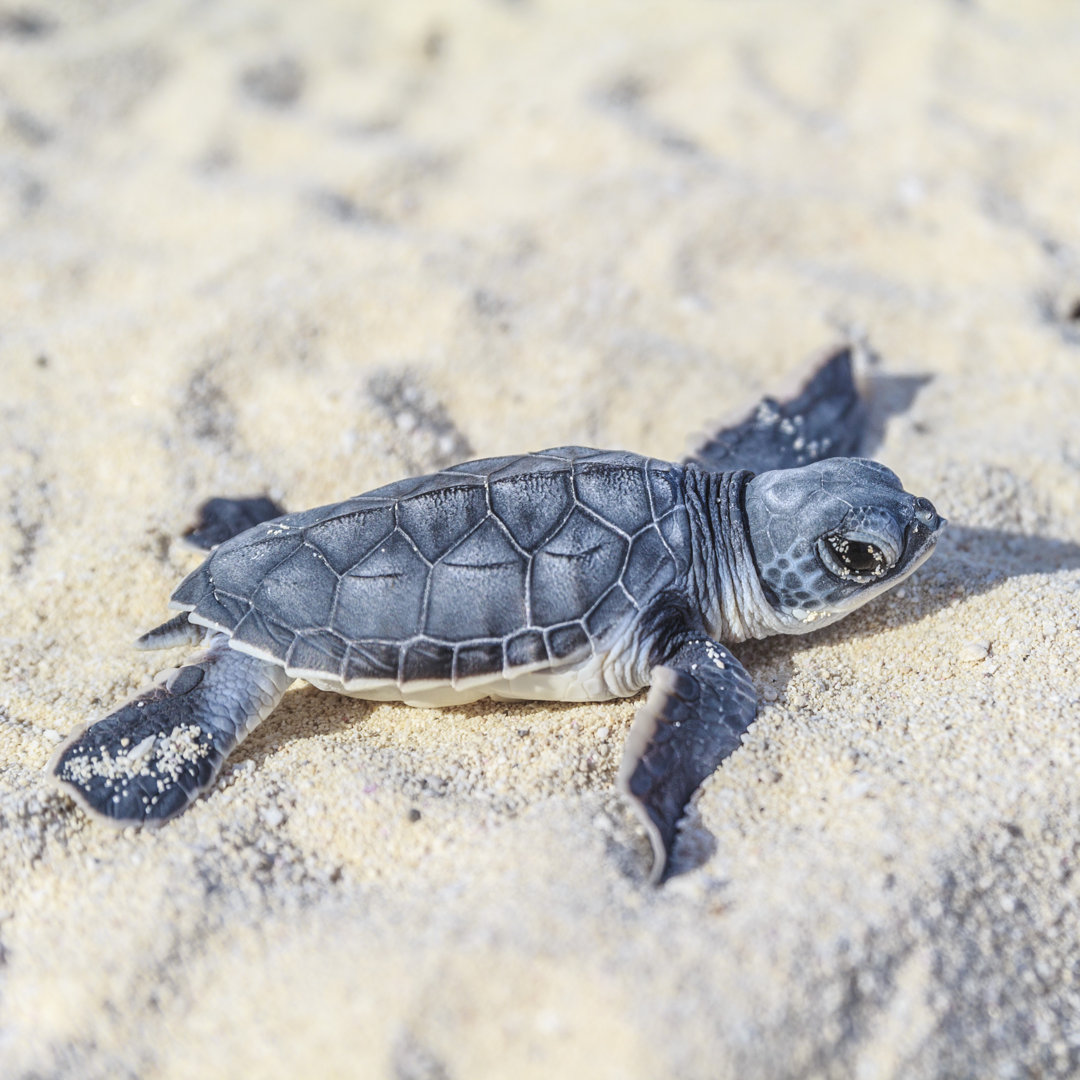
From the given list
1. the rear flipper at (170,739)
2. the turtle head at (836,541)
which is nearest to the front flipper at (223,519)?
the rear flipper at (170,739)

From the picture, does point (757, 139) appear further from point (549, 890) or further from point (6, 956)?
point (6, 956)

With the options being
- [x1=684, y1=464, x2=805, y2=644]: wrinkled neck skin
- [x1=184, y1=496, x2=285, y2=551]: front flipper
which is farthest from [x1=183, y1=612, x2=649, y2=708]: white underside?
[x1=184, y1=496, x2=285, y2=551]: front flipper

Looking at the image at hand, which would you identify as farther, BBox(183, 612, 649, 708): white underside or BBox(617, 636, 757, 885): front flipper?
BBox(183, 612, 649, 708): white underside

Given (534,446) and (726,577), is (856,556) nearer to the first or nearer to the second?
(726,577)

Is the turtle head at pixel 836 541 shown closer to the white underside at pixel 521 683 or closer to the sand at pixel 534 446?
the sand at pixel 534 446

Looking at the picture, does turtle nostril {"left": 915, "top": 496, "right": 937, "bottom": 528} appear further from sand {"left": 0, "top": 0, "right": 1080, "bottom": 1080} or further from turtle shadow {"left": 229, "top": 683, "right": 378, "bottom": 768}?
turtle shadow {"left": 229, "top": 683, "right": 378, "bottom": 768}

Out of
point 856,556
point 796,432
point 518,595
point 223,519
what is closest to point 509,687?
point 518,595
